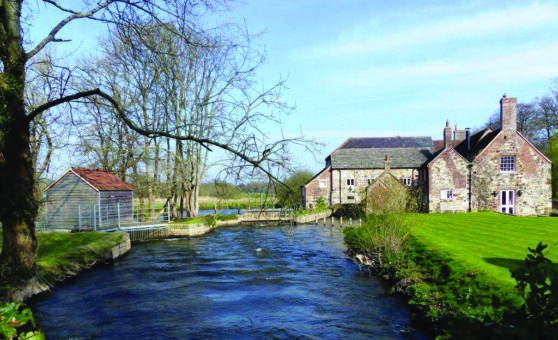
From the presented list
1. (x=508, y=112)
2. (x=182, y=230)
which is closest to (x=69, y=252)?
(x=182, y=230)

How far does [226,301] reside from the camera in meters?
12.9

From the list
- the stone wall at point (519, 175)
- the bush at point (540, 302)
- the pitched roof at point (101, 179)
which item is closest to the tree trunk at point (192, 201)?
the pitched roof at point (101, 179)

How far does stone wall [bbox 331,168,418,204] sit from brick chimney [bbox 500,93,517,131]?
14343mm

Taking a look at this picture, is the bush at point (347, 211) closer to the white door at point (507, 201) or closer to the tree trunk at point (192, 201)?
the white door at point (507, 201)

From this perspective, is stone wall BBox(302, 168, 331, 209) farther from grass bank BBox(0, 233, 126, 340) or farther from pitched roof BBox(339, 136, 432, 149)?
grass bank BBox(0, 233, 126, 340)

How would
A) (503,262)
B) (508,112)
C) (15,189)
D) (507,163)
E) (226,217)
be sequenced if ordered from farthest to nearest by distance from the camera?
(226,217) → (507,163) → (508,112) → (503,262) → (15,189)

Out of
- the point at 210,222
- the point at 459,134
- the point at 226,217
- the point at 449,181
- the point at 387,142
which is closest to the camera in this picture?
the point at 210,222

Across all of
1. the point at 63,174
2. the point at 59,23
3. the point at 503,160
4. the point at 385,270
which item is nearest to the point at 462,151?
the point at 503,160

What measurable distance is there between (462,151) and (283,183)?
1780 inches

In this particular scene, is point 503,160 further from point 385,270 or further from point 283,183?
point 283,183

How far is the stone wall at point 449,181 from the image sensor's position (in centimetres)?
3988

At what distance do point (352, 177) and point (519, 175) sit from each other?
18780 mm

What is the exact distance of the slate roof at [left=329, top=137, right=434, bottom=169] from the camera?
50.9 m

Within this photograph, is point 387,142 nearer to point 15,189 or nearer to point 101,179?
point 101,179
